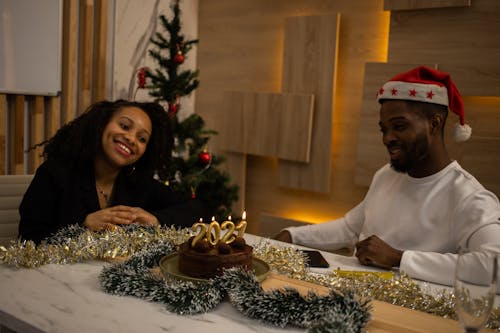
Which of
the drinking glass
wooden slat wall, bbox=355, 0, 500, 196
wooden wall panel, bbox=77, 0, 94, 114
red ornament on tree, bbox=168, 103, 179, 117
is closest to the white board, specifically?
wooden wall panel, bbox=77, 0, 94, 114

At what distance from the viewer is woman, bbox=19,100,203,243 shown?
84.9 inches

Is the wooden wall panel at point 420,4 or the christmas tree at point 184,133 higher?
the wooden wall panel at point 420,4

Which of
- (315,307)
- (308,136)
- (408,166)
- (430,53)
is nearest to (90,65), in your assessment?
(308,136)

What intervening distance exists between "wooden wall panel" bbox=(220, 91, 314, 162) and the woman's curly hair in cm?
149

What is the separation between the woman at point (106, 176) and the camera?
7.07ft

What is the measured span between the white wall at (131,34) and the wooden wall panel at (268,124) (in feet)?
1.97

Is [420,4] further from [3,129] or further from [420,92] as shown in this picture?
[3,129]

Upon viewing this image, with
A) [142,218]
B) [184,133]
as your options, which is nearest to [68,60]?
[184,133]

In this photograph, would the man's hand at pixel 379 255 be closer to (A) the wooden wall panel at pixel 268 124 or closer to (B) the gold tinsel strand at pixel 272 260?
(B) the gold tinsel strand at pixel 272 260

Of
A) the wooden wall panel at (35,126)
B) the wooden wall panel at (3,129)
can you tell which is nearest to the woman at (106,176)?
the wooden wall panel at (3,129)

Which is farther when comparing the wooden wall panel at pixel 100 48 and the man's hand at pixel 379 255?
the wooden wall panel at pixel 100 48

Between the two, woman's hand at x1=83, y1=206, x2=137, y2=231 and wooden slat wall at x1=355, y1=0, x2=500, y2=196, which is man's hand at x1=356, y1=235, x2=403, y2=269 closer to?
woman's hand at x1=83, y1=206, x2=137, y2=231

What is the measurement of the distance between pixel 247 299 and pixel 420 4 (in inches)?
104

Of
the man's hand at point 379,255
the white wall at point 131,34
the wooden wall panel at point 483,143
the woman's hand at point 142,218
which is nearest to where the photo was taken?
the man's hand at point 379,255
